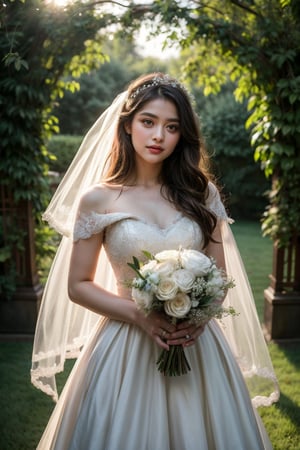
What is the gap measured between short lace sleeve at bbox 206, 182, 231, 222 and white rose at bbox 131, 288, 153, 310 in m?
0.80

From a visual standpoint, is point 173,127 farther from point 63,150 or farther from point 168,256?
point 63,150

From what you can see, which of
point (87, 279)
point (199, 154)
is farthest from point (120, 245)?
point (199, 154)

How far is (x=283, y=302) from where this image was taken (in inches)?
213

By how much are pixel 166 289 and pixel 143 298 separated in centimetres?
10

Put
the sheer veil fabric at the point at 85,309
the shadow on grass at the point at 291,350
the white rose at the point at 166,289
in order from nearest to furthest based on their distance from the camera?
the white rose at the point at 166,289
the sheer veil fabric at the point at 85,309
the shadow on grass at the point at 291,350

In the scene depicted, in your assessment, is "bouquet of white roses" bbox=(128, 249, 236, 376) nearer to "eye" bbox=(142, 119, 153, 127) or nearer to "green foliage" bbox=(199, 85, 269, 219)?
"eye" bbox=(142, 119, 153, 127)

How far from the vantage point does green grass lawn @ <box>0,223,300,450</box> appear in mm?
3566

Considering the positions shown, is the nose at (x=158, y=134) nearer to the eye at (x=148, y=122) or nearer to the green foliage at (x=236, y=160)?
the eye at (x=148, y=122)

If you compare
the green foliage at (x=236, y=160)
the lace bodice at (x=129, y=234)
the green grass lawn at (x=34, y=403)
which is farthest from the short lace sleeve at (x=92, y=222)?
the green foliage at (x=236, y=160)

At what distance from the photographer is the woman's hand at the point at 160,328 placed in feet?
6.47

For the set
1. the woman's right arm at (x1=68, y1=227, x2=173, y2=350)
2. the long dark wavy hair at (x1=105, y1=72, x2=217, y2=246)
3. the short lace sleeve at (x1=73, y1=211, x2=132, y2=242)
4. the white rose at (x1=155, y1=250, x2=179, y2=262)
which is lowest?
the woman's right arm at (x1=68, y1=227, x2=173, y2=350)

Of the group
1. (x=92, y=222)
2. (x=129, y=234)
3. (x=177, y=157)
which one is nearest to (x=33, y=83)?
(x=177, y=157)

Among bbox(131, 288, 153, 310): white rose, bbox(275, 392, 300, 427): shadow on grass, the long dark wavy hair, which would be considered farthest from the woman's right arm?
bbox(275, 392, 300, 427): shadow on grass

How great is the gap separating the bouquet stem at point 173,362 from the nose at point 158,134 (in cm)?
94
